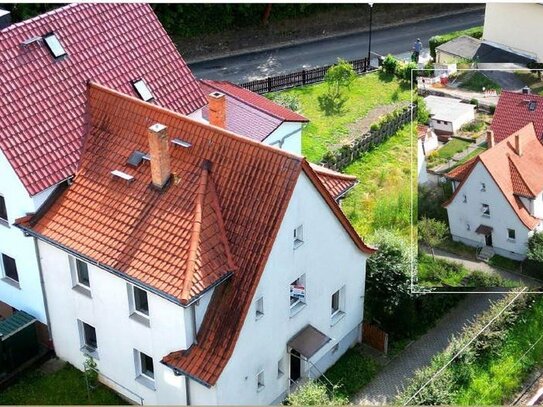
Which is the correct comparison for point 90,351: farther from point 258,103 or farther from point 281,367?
point 258,103

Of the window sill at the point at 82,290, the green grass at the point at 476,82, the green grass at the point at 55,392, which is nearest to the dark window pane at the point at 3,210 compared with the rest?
the window sill at the point at 82,290

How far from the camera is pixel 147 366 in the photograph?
28422mm

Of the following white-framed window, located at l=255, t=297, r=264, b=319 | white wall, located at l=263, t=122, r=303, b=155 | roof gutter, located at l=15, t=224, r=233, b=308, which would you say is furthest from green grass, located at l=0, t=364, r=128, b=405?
white wall, located at l=263, t=122, r=303, b=155

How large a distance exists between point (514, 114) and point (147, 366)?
13681mm

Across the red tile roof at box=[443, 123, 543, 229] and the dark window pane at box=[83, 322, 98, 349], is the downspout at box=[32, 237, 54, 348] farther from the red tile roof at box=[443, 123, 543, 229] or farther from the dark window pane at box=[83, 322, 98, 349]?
the red tile roof at box=[443, 123, 543, 229]

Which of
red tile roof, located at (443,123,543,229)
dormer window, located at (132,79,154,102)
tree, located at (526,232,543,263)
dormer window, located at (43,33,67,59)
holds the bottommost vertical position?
tree, located at (526,232,543,263)

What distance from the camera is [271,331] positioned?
1070 inches

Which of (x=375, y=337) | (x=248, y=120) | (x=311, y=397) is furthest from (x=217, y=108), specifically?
(x=311, y=397)

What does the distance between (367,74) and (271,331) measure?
26.8m

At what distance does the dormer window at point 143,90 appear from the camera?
103 ft

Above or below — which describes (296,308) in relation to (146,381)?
above

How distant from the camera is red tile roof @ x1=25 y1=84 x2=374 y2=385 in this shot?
83.5ft

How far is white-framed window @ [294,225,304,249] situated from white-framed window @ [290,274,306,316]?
1.31 m

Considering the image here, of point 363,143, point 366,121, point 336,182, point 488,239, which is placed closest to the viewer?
point 488,239
